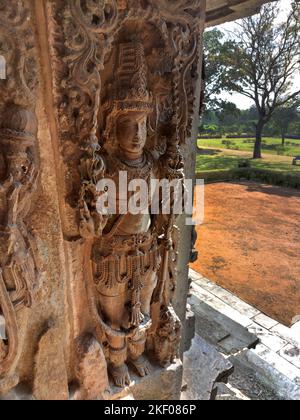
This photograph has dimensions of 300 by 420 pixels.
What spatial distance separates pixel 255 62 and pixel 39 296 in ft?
59.4

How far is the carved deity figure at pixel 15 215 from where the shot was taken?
122cm

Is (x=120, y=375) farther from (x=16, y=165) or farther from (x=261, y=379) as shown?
(x=261, y=379)

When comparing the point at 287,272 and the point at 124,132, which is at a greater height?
the point at 124,132

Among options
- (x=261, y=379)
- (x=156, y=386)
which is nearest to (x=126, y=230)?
(x=156, y=386)

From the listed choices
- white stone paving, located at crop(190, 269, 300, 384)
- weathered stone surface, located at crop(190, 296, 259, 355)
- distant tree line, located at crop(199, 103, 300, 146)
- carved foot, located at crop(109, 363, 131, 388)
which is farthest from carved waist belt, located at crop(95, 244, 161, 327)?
distant tree line, located at crop(199, 103, 300, 146)

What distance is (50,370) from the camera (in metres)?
1.60

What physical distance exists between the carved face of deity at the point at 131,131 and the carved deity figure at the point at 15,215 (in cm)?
41

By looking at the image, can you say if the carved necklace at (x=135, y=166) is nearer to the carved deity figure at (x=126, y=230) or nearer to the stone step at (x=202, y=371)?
the carved deity figure at (x=126, y=230)

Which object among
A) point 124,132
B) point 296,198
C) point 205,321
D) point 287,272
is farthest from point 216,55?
point 124,132

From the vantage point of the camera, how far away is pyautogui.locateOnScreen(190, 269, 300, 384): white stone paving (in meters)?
3.22

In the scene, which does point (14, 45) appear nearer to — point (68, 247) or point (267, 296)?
point (68, 247)

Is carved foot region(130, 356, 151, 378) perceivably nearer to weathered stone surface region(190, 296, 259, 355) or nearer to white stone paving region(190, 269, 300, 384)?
weathered stone surface region(190, 296, 259, 355)

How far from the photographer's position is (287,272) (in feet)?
22.2

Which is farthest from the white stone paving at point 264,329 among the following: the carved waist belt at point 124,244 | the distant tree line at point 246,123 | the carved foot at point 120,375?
the distant tree line at point 246,123
